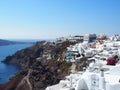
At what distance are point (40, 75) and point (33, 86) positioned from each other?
3784mm

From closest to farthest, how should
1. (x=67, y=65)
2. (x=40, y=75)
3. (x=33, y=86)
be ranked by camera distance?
(x=33, y=86) < (x=40, y=75) < (x=67, y=65)

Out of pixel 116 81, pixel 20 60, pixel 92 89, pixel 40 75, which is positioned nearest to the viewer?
pixel 116 81

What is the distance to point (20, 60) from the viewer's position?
10112 cm

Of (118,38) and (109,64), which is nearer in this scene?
(109,64)

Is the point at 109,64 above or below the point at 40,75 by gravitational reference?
above

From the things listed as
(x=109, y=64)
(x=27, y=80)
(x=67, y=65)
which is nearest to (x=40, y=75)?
(x=27, y=80)

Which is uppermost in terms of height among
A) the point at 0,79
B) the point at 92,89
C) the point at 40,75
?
the point at 92,89

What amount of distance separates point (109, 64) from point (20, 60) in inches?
2955

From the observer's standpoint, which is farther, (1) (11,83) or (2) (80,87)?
(1) (11,83)

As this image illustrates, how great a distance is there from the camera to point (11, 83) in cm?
5278

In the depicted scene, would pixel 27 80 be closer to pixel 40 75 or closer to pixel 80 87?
pixel 40 75

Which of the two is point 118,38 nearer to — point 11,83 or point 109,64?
point 11,83

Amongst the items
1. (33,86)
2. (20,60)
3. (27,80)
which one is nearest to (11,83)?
(27,80)

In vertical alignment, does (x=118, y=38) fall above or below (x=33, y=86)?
above
